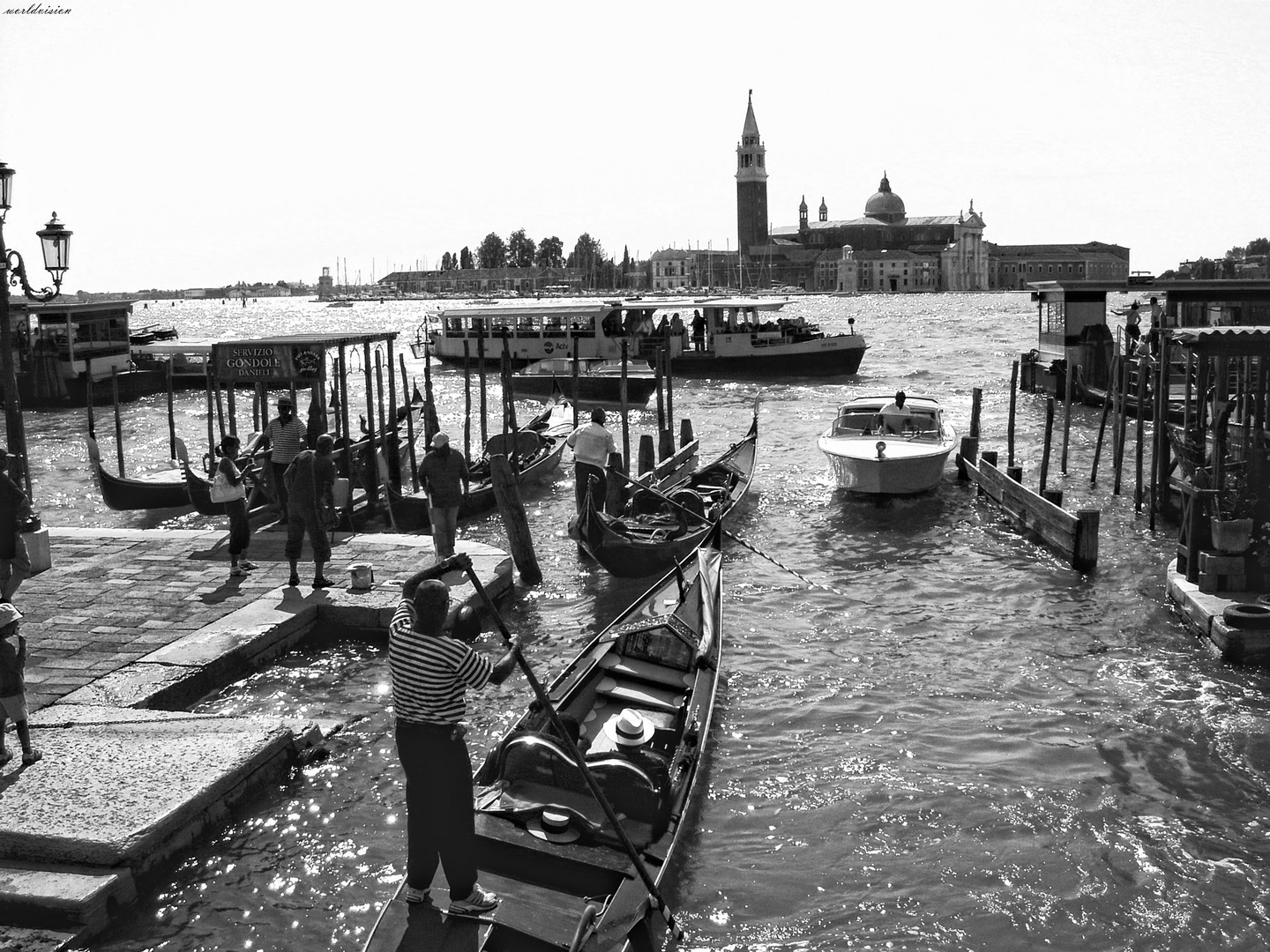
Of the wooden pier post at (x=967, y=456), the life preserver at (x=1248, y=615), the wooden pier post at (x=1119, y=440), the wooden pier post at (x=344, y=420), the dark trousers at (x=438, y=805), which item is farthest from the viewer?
the wooden pier post at (x=967, y=456)

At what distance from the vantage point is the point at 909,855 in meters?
6.68

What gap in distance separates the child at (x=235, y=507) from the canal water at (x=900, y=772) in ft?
5.63

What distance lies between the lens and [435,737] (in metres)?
4.72

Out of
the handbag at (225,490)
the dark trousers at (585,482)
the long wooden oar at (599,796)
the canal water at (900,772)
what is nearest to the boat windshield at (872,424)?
the canal water at (900,772)

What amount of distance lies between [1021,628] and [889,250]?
154638mm

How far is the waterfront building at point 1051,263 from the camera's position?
158875 millimetres

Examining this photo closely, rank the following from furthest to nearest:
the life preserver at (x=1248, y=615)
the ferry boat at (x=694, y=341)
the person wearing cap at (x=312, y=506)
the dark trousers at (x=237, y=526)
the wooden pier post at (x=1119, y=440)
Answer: the ferry boat at (x=694, y=341), the wooden pier post at (x=1119, y=440), the dark trousers at (x=237, y=526), the person wearing cap at (x=312, y=506), the life preserver at (x=1248, y=615)

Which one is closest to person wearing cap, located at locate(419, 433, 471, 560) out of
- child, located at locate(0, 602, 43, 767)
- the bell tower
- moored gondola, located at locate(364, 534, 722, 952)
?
moored gondola, located at locate(364, 534, 722, 952)

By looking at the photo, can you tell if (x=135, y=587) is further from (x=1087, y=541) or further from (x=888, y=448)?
(x=888, y=448)

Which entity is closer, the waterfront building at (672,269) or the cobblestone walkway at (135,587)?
the cobblestone walkway at (135,587)

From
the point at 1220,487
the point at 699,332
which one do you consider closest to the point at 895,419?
the point at 1220,487

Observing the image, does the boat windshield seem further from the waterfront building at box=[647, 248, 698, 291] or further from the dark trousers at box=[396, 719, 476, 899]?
the waterfront building at box=[647, 248, 698, 291]

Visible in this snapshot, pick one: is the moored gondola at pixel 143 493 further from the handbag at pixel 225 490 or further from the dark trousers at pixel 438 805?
the dark trousers at pixel 438 805

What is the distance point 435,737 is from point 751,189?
483 ft
